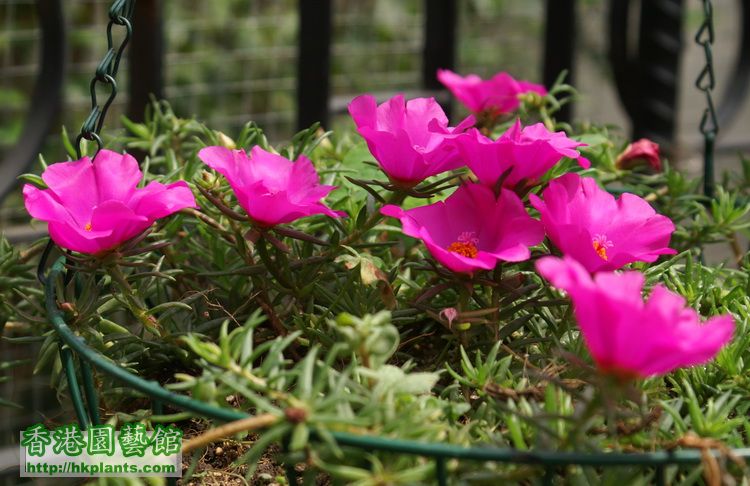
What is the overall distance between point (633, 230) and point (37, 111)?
93 centimetres

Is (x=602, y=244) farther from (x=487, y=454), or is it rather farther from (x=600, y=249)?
(x=487, y=454)

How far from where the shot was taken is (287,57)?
8.55 ft

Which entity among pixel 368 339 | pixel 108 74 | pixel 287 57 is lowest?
pixel 287 57

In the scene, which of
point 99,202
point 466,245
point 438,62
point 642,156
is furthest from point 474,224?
point 438,62

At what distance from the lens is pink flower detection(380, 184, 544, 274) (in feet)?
2.00

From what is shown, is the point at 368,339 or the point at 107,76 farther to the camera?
the point at 107,76

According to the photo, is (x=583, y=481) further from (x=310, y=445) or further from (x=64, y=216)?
(x=64, y=216)

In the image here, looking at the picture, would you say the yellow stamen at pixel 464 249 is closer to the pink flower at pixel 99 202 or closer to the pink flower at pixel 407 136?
the pink flower at pixel 407 136

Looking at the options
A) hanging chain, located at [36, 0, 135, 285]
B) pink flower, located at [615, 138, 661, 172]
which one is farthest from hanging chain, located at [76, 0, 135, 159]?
pink flower, located at [615, 138, 661, 172]

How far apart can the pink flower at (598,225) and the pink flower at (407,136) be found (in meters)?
0.07

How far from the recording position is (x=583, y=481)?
0.53m

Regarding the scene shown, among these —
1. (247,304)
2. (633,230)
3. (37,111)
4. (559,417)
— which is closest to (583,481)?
(559,417)

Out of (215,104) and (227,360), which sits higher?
(227,360)

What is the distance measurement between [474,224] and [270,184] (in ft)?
0.44
